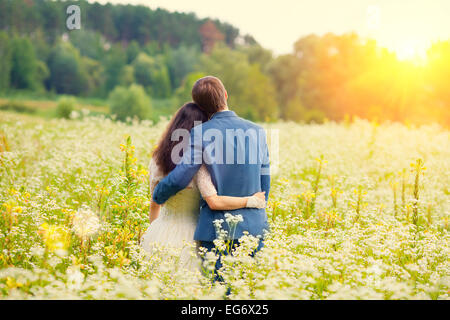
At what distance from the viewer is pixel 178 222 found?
3.91m

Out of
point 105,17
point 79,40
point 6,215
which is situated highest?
point 105,17

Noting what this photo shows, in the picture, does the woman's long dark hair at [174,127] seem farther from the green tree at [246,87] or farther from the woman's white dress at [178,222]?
the green tree at [246,87]

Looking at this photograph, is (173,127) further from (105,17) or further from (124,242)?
(105,17)

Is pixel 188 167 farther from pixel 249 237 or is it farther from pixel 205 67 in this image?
pixel 205 67

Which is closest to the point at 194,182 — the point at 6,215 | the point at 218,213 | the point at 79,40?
the point at 218,213

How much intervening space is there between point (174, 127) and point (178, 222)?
3.00 feet

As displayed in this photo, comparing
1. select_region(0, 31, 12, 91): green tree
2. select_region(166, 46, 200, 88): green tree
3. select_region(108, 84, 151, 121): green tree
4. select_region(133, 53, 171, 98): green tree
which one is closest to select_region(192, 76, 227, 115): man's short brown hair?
select_region(108, 84, 151, 121): green tree

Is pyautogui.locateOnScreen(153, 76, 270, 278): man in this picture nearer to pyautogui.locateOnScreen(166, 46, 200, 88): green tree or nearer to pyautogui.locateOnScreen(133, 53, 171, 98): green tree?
pyautogui.locateOnScreen(133, 53, 171, 98): green tree

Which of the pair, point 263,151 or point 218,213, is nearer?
point 218,213

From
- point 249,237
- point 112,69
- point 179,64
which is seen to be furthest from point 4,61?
point 249,237

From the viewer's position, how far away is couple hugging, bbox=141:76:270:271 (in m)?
3.54

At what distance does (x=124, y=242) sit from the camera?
390 centimetres

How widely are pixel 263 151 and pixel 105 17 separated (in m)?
87.9
